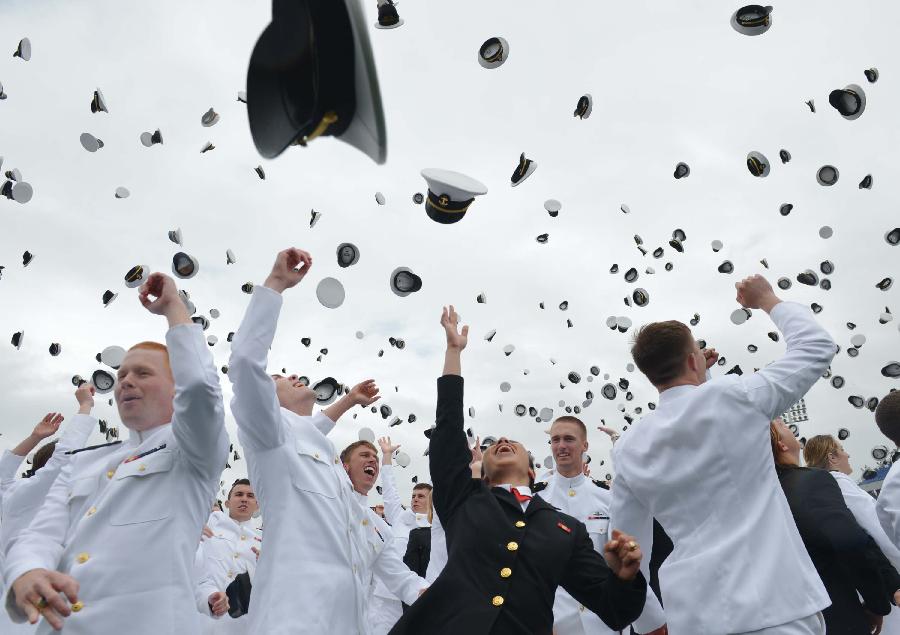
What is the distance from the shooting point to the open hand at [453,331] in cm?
371

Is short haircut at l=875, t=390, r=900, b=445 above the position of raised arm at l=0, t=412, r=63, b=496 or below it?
above

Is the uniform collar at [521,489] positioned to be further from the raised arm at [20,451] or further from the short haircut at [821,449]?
the raised arm at [20,451]

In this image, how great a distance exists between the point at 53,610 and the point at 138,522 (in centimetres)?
54

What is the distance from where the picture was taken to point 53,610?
8.45 feet

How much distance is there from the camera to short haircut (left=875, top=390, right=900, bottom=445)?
5543mm

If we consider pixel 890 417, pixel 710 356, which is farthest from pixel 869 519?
pixel 710 356

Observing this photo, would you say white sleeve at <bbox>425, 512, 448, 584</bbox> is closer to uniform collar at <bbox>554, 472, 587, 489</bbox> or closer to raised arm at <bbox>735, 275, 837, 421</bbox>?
uniform collar at <bbox>554, 472, 587, 489</bbox>

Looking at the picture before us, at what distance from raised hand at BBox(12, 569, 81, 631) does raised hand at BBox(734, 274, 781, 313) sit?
3.52 meters

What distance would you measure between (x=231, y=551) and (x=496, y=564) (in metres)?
5.77

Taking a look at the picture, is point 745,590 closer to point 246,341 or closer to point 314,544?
point 314,544

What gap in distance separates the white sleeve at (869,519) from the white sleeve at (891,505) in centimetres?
41

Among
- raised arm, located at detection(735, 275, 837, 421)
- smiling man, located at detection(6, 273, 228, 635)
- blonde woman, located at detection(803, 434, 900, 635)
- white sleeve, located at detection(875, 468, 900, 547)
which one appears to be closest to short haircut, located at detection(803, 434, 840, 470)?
blonde woman, located at detection(803, 434, 900, 635)

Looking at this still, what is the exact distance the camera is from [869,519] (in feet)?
17.9

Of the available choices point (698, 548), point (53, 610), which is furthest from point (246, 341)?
point (698, 548)
